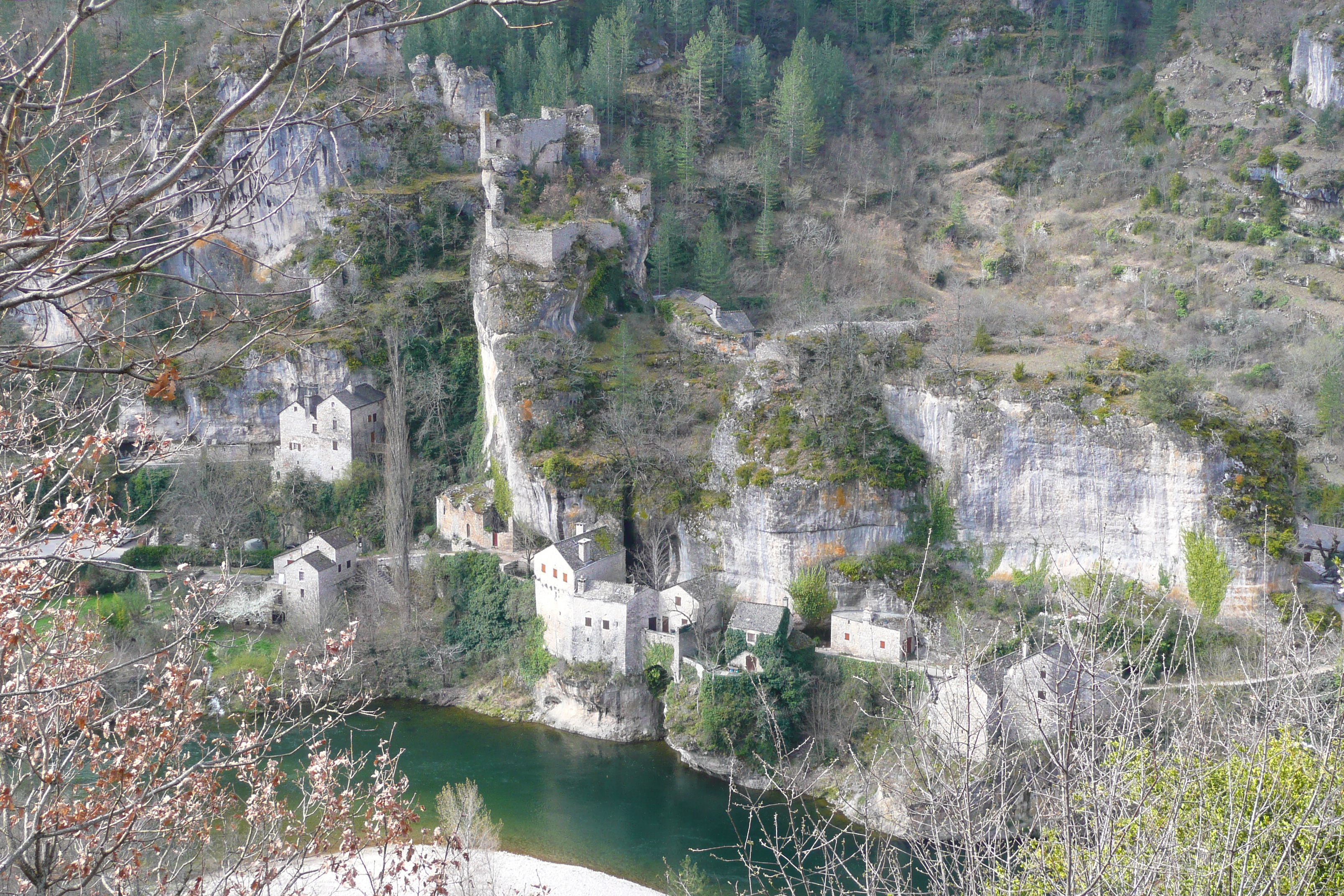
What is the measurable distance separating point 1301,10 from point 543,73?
2494cm

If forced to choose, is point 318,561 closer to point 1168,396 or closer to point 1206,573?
point 1168,396

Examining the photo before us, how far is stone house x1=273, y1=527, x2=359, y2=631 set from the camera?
1168 inches

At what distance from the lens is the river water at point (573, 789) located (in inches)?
915

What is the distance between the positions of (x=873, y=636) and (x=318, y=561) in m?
12.9

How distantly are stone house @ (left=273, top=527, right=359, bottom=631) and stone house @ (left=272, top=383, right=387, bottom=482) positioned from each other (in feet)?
8.47

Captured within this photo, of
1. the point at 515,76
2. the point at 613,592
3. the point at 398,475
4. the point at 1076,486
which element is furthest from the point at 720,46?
the point at 613,592

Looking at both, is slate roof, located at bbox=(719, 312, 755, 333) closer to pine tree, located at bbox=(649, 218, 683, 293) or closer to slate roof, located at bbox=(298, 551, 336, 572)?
pine tree, located at bbox=(649, 218, 683, 293)

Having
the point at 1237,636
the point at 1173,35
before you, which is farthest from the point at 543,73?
the point at 1237,636

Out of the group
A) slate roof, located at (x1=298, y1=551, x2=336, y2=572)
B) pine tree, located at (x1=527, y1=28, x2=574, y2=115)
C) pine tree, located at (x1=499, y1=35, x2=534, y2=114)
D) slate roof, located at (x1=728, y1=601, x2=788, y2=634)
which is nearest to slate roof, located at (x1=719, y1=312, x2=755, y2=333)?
slate roof, located at (x1=728, y1=601, x2=788, y2=634)

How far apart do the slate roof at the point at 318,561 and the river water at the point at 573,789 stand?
11.8 ft

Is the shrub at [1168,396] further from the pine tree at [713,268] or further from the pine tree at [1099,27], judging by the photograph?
the pine tree at [1099,27]

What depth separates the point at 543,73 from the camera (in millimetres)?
39219

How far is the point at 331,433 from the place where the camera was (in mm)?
32250

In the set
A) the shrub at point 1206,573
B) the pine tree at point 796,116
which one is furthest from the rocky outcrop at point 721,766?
the pine tree at point 796,116
